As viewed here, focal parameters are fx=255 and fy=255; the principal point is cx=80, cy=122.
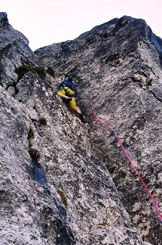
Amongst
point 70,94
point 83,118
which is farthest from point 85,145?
point 70,94

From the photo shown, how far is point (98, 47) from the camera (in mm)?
16750

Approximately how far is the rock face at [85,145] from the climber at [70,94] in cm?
49

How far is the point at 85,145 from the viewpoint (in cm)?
1062

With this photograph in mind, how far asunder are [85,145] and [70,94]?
13.1 ft

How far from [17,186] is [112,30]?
1496 centimetres

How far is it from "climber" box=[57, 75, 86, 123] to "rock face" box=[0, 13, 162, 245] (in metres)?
0.49

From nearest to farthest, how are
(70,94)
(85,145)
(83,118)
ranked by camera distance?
(85,145) < (83,118) < (70,94)

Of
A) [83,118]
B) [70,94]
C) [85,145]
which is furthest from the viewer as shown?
[70,94]

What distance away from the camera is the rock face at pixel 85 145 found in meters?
5.42

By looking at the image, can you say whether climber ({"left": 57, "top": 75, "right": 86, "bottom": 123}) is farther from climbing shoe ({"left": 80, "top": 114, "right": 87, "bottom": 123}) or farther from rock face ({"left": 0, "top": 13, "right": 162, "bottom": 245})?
rock face ({"left": 0, "top": 13, "right": 162, "bottom": 245})

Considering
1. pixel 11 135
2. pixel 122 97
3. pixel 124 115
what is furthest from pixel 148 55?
pixel 11 135

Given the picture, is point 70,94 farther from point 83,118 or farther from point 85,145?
point 85,145

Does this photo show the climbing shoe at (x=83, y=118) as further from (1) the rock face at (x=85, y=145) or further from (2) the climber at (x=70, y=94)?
(1) the rock face at (x=85, y=145)

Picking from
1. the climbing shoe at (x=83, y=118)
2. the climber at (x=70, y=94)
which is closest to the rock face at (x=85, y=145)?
the climbing shoe at (x=83, y=118)
